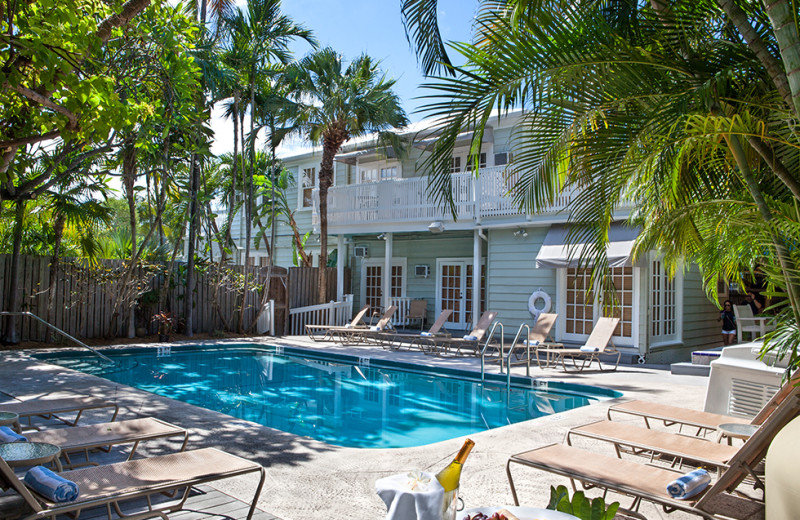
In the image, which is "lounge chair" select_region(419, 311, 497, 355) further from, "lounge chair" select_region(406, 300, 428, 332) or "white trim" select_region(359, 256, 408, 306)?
"white trim" select_region(359, 256, 408, 306)

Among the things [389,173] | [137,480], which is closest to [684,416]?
[137,480]

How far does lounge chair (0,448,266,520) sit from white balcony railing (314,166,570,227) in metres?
10.8

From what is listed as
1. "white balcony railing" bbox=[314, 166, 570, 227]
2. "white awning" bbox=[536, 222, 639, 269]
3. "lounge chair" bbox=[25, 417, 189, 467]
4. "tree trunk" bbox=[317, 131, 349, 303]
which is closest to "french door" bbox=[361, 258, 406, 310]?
"tree trunk" bbox=[317, 131, 349, 303]

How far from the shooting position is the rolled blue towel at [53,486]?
2900 mm

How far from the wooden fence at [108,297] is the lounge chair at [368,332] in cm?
296

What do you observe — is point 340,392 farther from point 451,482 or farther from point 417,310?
point 451,482

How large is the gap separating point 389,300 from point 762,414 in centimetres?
1366

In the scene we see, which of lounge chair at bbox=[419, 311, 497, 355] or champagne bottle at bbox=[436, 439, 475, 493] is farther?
lounge chair at bbox=[419, 311, 497, 355]

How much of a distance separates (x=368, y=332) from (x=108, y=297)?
19.7ft

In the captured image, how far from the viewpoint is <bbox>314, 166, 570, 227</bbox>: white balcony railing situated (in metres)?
15.0

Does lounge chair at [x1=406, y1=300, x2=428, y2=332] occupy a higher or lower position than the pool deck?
higher

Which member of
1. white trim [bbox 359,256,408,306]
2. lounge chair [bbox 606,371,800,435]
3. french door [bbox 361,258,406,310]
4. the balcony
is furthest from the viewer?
french door [bbox 361,258,406,310]

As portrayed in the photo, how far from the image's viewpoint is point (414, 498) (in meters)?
2.04

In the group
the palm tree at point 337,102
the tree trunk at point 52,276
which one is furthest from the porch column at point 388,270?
the tree trunk at point 52,276
